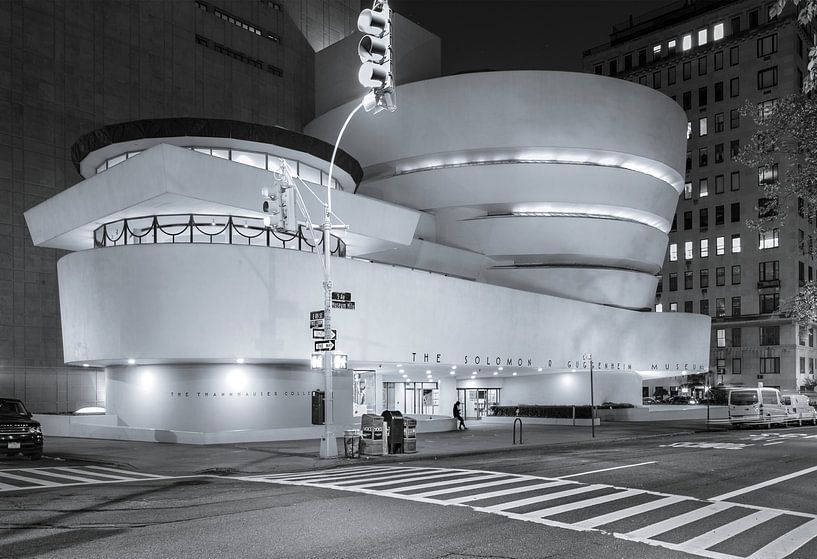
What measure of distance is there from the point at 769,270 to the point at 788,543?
94.7 m

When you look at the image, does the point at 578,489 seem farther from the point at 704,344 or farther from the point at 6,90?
the point at 704,344

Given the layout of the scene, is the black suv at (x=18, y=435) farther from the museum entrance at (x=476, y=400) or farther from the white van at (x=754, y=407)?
the museum entrance at (x=476, y=400)

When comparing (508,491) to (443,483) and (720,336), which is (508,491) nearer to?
(443,483)

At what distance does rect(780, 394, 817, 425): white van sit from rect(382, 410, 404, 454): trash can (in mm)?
30921

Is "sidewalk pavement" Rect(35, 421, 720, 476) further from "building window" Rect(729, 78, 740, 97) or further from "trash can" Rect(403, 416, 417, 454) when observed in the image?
"building window" Rect(729, 78, 740, 97)

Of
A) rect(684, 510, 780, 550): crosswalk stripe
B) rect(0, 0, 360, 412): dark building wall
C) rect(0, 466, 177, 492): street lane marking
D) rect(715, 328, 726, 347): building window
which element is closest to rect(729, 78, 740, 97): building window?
rect(715, 328, 726, 347): building window

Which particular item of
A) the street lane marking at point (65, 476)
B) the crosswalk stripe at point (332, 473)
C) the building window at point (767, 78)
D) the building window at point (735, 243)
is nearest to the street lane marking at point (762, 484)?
the crosswalk stripe at point (332, 473)

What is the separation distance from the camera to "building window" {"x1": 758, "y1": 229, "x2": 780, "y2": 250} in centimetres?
9631

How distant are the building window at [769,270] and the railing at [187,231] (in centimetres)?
7810

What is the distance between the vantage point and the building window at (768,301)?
96.1m

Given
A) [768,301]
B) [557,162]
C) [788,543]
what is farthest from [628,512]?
[768,301]

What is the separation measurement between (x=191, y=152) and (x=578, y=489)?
23.2 m

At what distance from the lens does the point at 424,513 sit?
13.4m

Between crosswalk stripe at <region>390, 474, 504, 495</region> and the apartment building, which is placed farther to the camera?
the apartment building
